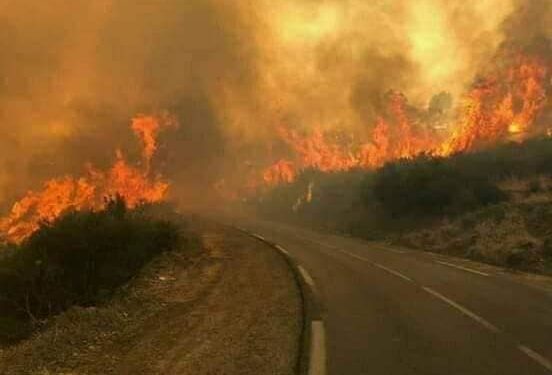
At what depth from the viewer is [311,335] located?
8.82 m

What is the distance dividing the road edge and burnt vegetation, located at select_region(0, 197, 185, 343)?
471 centimetres

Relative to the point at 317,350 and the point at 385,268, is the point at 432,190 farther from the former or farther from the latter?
the point at 317,350

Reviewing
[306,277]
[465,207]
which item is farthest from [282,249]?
[465,207]

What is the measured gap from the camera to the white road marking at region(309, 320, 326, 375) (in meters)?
7.06

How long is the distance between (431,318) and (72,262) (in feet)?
33.4

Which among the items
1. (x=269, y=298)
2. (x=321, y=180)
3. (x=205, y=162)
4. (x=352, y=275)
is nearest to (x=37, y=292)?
(x=269, y=298)

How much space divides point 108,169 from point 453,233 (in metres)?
35.7

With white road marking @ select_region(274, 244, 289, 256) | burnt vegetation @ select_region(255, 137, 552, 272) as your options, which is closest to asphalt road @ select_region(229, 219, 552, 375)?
white road marking @ select_region(274, 244, 289, 256)

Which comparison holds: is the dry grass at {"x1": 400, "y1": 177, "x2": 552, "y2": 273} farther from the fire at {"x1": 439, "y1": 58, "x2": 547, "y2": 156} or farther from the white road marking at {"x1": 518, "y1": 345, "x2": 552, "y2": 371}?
the fire at {"x1": 439, "y1": 58, "x2": 547, "y2": 156}

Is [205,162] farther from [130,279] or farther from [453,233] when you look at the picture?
[130,279]

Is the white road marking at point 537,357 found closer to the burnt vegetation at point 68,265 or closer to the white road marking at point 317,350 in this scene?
the white road marking at point 317,350

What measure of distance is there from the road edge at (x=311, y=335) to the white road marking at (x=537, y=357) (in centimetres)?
274

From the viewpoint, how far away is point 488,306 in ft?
37.4

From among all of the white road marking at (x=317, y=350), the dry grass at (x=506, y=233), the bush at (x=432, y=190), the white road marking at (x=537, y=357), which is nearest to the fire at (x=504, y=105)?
the bush at (x=432, y=190)
